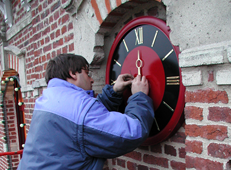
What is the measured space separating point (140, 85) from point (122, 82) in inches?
6.5

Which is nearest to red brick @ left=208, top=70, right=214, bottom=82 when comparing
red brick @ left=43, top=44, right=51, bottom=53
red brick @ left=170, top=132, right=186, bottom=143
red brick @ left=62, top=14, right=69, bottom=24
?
red brick @ left=170, top=132, right=186, bottom=143

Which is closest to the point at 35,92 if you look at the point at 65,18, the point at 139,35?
the point at 65,18

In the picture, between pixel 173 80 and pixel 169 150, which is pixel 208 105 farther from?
pixel 169 150

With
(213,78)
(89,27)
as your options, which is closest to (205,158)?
(213,78)

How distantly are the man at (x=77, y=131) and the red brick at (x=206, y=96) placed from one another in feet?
0.81

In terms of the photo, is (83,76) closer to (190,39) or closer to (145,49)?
(145,49)

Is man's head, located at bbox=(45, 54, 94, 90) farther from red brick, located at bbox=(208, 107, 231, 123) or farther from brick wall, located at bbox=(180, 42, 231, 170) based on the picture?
red brick, located at bbox=(208, 107, 231, 123)

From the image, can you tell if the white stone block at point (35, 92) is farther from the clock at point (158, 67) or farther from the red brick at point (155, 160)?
the red brick at point (155, 160)

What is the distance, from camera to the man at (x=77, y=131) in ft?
3.59

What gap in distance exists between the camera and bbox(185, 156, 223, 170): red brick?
3.45ft

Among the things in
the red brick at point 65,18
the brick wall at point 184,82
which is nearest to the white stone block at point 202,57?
the brick wall at point 184,82

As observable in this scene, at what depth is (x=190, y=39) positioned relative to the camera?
1153 millimetres

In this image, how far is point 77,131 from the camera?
1104 mm

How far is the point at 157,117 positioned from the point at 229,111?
584mm
